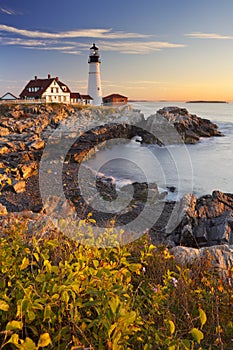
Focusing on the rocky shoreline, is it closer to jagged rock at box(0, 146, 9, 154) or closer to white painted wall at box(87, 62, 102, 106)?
jagged rock at box(0, 146, 9, 154)

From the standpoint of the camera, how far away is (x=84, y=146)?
24969 mm

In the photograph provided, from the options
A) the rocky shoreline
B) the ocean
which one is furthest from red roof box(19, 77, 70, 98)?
the ocean

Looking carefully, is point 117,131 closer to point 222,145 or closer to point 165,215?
point 222,145

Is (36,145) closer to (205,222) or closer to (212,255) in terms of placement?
(205,222)

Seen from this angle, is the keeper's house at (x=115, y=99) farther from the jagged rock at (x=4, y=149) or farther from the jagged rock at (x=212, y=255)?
the jagged rock at (x=212, y=255)

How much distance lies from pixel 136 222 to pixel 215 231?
2.93 metres

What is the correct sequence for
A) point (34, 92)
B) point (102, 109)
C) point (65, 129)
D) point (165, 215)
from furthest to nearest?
1. point (34, 92)
2. point (102, 109)
3. point (65, 129)
4. point (165, 215)

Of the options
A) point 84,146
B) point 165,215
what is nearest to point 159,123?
point 84,146

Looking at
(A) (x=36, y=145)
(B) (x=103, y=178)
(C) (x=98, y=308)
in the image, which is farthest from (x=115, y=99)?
(C) (x=98, y=308)

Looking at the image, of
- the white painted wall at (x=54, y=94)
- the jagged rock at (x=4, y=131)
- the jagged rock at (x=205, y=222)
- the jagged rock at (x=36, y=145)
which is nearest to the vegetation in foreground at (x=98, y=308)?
the jagged rock at (x=205, y=222)

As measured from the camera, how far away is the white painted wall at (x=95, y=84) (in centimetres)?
5075

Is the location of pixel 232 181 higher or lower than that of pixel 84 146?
lower

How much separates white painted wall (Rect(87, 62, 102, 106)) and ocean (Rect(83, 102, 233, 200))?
64.0 feet

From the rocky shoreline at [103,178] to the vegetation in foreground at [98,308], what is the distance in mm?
1179
